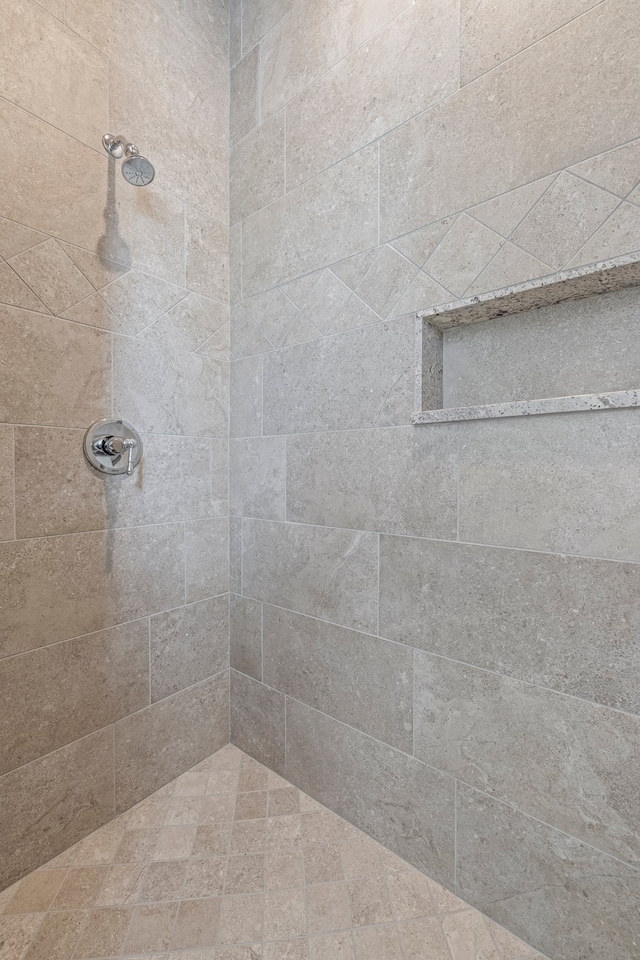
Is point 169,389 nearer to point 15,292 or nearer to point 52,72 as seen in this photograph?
point 15,292

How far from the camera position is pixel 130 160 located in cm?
119

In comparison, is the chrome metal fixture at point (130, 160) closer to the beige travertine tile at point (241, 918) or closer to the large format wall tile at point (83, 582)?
the large format wall tile at point (83, 582)

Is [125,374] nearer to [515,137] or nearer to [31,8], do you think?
[31,8]

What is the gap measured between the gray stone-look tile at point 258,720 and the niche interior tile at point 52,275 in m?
1.30

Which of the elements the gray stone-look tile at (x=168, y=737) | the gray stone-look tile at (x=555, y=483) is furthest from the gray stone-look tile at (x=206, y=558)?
the gray stone-look tile at (x=555, y=483)

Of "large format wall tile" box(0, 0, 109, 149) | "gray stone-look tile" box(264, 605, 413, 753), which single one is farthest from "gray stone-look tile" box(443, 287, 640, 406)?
"large format wall tile" box(0, 0, 109, 149)

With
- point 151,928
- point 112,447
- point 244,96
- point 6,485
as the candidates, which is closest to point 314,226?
point 244,96

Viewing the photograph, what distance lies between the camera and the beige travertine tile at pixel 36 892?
1021mm

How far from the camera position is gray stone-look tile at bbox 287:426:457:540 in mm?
1058

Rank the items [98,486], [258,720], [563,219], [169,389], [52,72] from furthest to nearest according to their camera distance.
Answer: [258,720], [169,389], [98,486], [52,72], [563,219]

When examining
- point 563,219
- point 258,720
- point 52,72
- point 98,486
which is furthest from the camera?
point 258,720

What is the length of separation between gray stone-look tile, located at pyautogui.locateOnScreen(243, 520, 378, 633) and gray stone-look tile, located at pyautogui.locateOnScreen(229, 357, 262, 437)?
0.33 m

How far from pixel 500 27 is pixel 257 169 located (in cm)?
79

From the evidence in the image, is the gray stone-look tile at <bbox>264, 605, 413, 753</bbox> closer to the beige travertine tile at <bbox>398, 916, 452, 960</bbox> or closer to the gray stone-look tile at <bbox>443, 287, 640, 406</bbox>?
the beige travertine tile at <bbox>398, 916, 452, 960</bbox>
